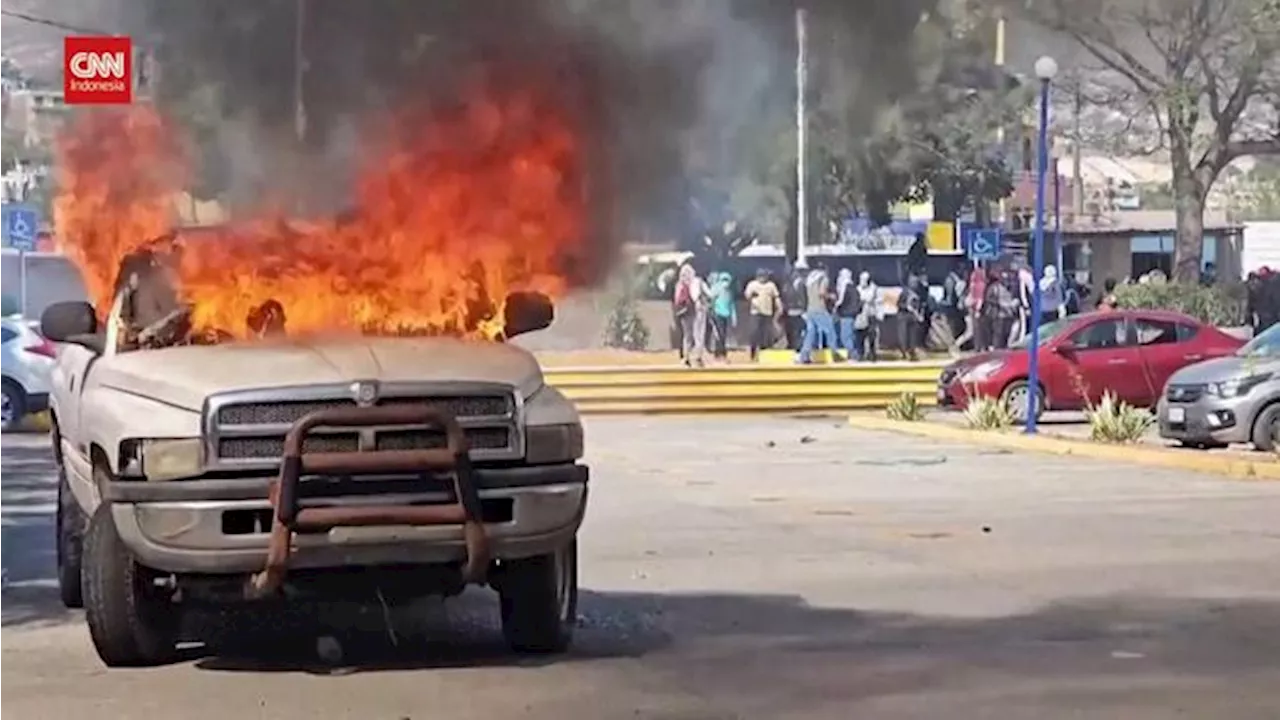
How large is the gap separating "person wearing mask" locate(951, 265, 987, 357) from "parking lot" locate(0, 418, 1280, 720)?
659 inches

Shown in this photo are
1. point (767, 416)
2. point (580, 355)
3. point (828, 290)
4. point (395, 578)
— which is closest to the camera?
point (395, 578)

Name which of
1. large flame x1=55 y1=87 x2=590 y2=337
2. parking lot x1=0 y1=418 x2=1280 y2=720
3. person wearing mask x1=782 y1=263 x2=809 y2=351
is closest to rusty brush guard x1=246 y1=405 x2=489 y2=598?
parking lot x1=0 y1=418 x2=1280 y2=720

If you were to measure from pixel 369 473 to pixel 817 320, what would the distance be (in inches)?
981

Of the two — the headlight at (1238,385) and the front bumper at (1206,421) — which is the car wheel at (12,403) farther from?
the headlight at (1238,385)

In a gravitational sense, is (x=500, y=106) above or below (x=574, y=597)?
above

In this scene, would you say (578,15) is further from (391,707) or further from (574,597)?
(391,707)

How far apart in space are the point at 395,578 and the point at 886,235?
126 ft

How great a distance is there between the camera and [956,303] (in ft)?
121

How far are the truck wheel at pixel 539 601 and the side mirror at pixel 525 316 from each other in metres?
1.31

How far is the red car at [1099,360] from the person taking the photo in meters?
25.4

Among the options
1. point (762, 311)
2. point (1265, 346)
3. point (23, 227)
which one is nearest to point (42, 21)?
point (1265, 346)

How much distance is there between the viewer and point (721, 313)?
1297 inches

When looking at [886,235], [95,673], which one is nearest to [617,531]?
[95,673]

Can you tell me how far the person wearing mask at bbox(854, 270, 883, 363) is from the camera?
33750mm
